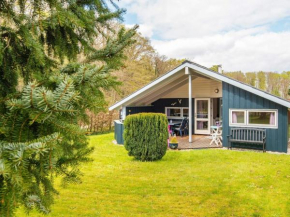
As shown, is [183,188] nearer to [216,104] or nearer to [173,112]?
[216,104]

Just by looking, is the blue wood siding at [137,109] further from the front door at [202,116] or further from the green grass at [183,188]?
the green grass at [183,188]

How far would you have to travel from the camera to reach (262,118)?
31.6 ft

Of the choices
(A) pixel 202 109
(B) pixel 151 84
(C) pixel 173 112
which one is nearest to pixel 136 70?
(C) pixel 173 112

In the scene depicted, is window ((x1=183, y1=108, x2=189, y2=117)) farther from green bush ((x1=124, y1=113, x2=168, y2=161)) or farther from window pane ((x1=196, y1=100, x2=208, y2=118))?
green bush ((x1=124, y1=113, x2=168, y2=161))

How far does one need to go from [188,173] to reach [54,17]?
19.5ft

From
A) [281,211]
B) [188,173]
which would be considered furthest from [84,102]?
[188,173]

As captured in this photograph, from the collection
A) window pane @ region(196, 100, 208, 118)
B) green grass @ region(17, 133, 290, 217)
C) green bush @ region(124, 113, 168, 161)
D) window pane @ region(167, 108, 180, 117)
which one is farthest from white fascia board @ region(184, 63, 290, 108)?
window pane @ region(167, 108, 180, 117)

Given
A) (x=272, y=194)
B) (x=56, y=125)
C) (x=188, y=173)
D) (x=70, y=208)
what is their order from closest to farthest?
(x=56, y=125)
(x=70, y=208)
(x=272, y=194)
(x=188, y=173)

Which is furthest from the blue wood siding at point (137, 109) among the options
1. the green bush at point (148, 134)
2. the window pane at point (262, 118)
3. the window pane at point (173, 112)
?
the window pane at point (262, 118)

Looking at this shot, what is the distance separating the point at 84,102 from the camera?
1.45 meters

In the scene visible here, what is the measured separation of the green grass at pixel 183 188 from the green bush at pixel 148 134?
40 centimetres

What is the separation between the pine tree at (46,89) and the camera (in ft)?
3.55

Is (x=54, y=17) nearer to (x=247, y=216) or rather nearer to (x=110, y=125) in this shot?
(x=247, y=216)

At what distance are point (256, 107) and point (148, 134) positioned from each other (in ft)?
16.5
